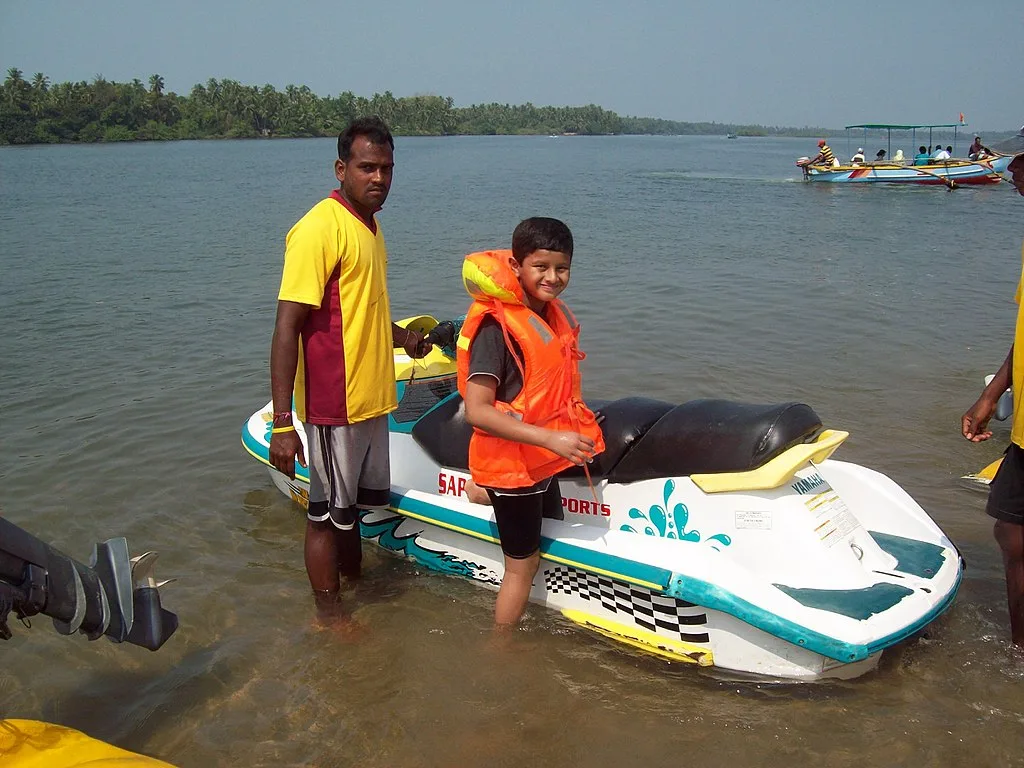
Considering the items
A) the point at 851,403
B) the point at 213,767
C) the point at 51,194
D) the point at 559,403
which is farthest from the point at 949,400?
the point at 51,194

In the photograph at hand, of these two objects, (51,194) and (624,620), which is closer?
(624,620)

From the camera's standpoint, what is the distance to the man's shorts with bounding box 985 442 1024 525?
314 cm

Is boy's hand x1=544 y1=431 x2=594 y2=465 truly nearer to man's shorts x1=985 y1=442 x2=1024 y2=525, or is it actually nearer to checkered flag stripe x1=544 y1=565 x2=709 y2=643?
checkered flag stripe x1=544 y1=565 x2=709 y2=643

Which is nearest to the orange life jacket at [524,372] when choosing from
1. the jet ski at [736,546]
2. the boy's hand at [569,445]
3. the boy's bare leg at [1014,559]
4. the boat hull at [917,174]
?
the boy's hand at [569,445]

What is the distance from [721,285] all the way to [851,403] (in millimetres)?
4991

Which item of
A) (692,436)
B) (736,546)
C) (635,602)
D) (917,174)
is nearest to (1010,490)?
(736,546)

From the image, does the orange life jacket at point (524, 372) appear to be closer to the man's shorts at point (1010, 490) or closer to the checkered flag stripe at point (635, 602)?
the checkered flag stripe at point (635, 602)

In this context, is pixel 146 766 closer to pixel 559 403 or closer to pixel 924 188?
pixel 559 403

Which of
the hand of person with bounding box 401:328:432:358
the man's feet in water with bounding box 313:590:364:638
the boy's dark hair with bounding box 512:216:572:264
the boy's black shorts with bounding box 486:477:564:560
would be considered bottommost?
the man's feet in water with bounding box 313:590:364:638

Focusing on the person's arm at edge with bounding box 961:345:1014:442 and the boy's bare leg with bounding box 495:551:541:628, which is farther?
the boy's bare leg with bounding box 495:551:541:628

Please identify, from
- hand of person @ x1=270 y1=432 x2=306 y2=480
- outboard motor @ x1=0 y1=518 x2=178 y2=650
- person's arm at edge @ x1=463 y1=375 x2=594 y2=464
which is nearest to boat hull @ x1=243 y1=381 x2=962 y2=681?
person's arm at edge @ x1=463 y1=375 x2=594 y2=464

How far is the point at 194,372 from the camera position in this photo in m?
7.68

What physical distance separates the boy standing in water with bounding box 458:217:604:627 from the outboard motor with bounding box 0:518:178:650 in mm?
1271

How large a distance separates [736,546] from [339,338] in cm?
178
